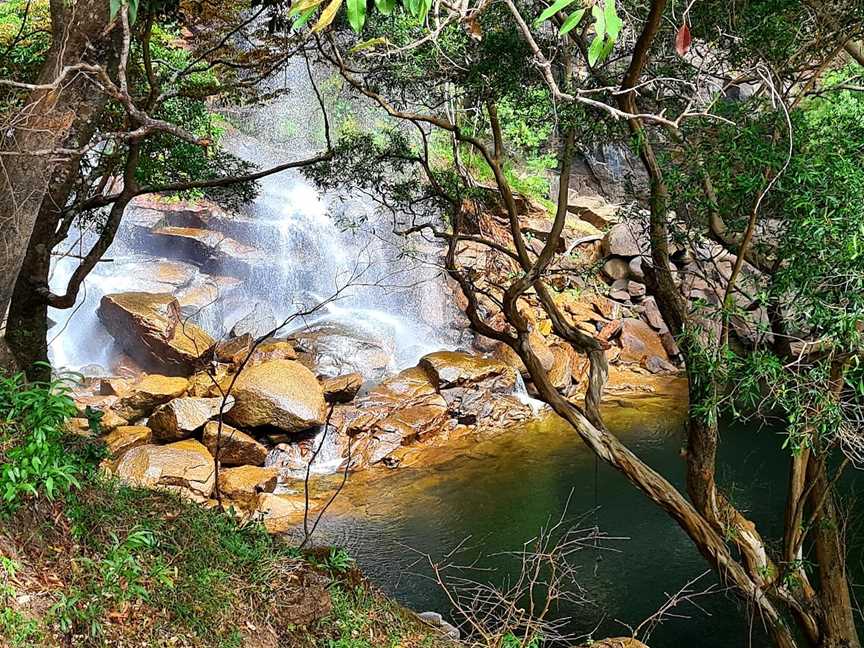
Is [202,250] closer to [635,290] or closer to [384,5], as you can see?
[635,290]

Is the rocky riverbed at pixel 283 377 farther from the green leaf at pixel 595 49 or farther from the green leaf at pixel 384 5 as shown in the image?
the green leaf at pixel 384 5

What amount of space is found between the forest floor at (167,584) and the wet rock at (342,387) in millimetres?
7107

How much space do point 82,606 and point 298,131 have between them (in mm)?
20145

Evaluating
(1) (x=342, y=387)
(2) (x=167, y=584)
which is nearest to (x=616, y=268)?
(1) (x=342, y=387)

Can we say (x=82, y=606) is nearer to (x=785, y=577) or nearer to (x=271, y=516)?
(x=785, y=577)

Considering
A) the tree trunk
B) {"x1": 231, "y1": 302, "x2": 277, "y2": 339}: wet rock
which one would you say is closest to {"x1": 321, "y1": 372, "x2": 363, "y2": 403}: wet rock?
{"x1": 231, "y1": 302, "x2": 277, "y2": 339}: wet rock

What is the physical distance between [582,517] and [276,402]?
17.2 ft

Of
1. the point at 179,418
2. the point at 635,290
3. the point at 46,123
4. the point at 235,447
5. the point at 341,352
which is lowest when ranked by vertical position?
the point at 235,447

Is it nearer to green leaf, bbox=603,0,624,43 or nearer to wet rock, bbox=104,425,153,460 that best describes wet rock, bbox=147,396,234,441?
wet rock, bbox=104,425,153,460

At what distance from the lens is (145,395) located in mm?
12891

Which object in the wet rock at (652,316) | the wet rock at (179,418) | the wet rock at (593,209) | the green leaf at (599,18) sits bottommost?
the wet rock at (179,418)

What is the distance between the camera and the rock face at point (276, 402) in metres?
12.3

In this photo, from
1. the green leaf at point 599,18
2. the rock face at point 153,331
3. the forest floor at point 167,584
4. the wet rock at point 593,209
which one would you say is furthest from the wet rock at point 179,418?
the wet rock at point 593,209

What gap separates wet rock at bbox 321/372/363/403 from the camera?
13605mm
